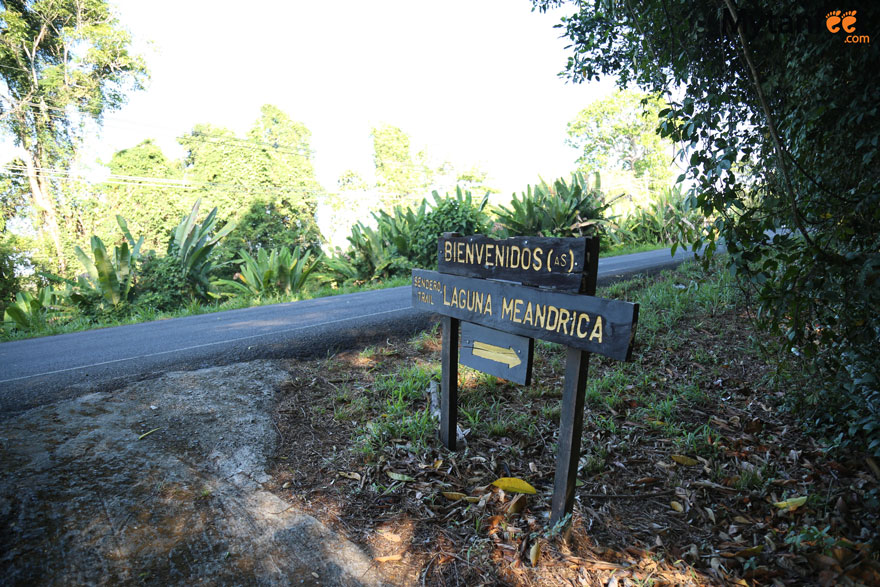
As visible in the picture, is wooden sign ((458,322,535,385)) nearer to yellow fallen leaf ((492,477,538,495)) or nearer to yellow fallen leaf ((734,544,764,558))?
yellow fallen leaf ((492,477,538,495))

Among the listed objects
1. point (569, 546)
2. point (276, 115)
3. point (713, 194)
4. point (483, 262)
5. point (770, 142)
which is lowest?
point (569, 546)

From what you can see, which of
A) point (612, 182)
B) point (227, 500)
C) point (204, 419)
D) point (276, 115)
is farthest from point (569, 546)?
point (276, 115)

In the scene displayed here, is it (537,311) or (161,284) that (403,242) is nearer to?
(161,284)

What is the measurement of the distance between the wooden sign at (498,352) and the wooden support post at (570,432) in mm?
273

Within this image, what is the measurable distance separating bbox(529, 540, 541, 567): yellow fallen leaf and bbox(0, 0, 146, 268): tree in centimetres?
2394

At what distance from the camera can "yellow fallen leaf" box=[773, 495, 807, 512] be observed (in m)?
2.40

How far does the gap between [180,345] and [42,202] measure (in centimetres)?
2117

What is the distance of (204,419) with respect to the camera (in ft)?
11.1

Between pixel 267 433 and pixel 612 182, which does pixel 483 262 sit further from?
pixel 612 182

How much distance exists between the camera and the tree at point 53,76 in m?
19.6

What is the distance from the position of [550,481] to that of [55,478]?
257cm

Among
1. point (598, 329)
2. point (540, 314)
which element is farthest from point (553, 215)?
point (598, 329)

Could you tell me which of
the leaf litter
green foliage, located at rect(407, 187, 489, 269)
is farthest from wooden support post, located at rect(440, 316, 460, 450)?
green foliage, located at rect(407, 187, 489, 269)

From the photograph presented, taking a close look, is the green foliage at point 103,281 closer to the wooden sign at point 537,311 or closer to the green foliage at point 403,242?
the green foliage at point 403,242
